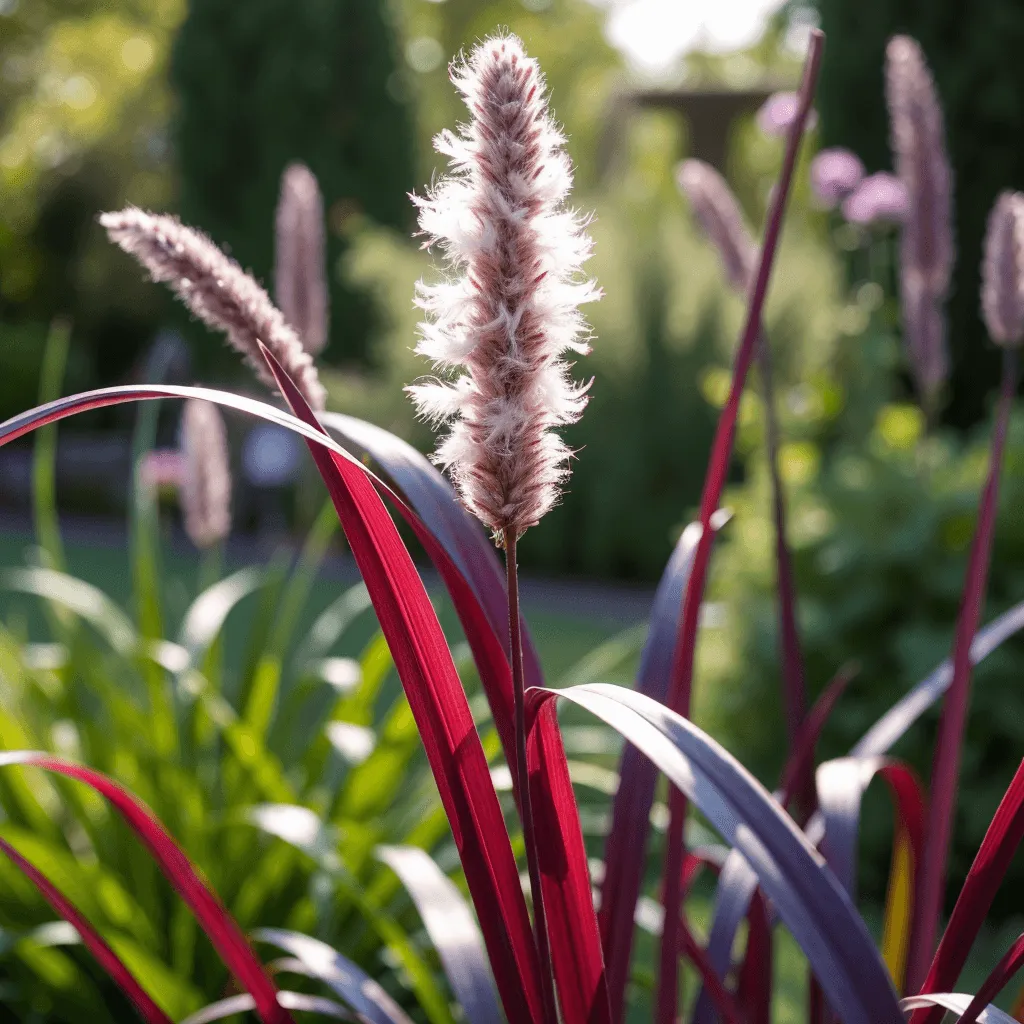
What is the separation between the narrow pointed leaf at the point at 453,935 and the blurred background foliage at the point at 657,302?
2.93 feet

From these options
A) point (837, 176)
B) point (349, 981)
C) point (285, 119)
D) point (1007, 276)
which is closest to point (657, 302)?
point (837, 176)

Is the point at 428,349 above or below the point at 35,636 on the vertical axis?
above

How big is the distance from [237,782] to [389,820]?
269mm

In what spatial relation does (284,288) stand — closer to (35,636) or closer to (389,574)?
(389,574)

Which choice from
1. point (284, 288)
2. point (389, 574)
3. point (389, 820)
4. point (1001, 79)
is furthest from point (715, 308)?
point (389, 574)

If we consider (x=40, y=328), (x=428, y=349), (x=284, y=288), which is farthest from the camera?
(x=40, y=328)

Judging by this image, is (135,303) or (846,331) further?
(135,303)

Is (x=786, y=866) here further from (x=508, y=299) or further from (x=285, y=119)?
(x=285, y=119)

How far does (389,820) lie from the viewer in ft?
6.41

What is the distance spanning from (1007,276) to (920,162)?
9.2 inches

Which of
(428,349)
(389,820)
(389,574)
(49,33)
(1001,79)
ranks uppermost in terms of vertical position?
(49,33)

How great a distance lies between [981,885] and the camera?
2.37 ft

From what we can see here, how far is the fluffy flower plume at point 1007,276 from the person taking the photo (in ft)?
3.20

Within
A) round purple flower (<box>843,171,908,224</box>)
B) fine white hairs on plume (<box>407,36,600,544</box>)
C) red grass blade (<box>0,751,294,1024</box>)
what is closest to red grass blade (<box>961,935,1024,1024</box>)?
fine white hairs on plume (<box>407,36,600,544</box>)
